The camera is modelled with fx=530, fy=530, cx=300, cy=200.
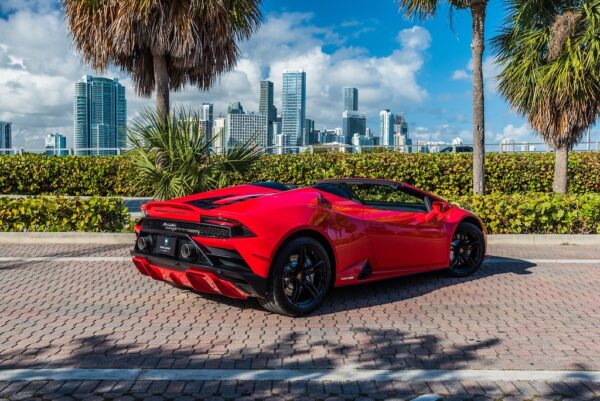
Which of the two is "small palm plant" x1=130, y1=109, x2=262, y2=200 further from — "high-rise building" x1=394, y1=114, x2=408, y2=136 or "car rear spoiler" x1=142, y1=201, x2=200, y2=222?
"high-rise building" x1=394, y1=114, x2=408, y2=136

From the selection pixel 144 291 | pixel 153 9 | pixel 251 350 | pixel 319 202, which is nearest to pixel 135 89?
pixel 153 9

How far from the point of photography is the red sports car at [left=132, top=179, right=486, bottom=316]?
4.62m

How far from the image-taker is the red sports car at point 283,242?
462 centimetres

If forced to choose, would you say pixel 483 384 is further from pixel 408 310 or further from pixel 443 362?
pixel 408 310

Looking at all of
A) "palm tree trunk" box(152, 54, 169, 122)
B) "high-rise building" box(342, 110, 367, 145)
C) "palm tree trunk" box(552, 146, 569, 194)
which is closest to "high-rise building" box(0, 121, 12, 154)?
"palm tree trunk" box(152, 54, 169, 122)

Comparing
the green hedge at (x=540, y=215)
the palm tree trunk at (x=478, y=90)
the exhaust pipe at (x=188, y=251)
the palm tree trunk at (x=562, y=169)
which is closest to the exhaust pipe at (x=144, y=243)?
the exhaust pipe at (x=188, y=251)

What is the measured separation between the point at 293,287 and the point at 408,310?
1.24 meters

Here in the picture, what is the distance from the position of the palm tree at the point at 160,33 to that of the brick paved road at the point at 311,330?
721 cm

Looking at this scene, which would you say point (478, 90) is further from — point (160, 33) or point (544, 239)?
point (160, 33)

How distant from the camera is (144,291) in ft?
19.8

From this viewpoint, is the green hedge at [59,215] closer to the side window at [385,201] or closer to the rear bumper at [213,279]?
the rear bumper at [213,279]

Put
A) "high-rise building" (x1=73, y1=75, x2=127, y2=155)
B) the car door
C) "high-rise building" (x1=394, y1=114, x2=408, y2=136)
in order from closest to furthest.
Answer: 1. the car door
2. "high-rise building" (x1=73, y1=75, x2=127, y2=155)
3. "high-rise building" (x1=394, y1=114, x2=408, y2=136)

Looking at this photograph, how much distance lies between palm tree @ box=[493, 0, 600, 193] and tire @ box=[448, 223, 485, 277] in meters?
8.04

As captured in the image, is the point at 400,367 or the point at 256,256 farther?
the point at 256,256
